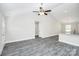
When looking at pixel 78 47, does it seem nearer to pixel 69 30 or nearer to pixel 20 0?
pixel 69 30

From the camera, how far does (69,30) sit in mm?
2283

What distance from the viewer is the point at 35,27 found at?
94.0 inches

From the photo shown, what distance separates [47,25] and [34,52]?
Answer: 0.89 metres

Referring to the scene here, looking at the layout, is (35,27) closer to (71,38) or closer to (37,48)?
(37,48)

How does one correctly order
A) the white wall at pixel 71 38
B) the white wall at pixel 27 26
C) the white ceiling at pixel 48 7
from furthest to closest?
the white wall at pixel 71 38
the white wall at pixel 27 26
the white ceiling at pixel 48 7

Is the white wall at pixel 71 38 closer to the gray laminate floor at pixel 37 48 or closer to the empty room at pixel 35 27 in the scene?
the empty room at pixel 35 27

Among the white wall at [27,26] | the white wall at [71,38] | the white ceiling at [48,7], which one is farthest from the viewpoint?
the white wall at [71,38]

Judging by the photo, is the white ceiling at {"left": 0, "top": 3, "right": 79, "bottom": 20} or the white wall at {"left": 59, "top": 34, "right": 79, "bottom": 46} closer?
the white ceiling at {"left": 0, "top": 3, "right": 79, "bottom": 20}

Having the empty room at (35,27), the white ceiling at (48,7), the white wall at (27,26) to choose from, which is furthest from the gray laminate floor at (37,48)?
the white ceiling at (48,7)

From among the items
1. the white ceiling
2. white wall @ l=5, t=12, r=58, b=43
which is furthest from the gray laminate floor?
the white ceiling

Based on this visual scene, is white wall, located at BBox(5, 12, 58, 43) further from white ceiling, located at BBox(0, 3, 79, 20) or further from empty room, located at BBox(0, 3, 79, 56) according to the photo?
white ceiling, located at BBox(0, 3, 79, 20)

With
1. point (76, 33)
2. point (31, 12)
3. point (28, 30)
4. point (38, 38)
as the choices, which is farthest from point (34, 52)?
point (76, 33)

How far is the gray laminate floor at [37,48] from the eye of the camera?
2.16 m

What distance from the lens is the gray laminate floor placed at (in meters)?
2.16
